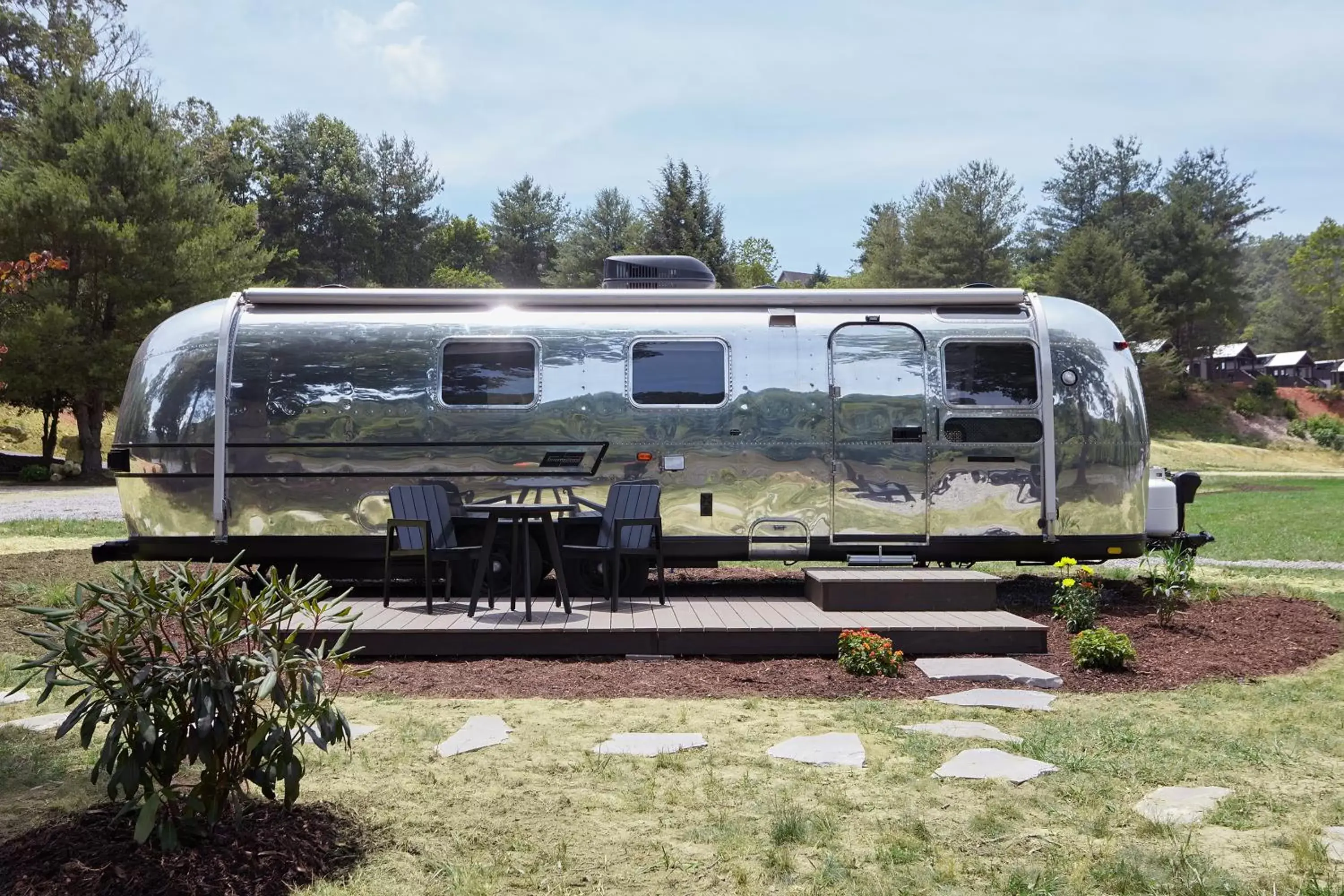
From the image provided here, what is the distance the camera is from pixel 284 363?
8.45m

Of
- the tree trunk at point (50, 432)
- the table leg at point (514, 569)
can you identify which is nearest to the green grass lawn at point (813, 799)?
the table leg at point (514, 569)

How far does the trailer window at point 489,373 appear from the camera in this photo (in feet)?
27.9

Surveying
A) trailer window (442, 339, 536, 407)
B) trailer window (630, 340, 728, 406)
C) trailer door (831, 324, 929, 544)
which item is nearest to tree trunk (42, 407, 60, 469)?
trailer window (442, 339, 536, 407)

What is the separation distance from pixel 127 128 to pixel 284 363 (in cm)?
2128

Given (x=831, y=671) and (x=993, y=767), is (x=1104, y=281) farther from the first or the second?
(x=993, y=767)

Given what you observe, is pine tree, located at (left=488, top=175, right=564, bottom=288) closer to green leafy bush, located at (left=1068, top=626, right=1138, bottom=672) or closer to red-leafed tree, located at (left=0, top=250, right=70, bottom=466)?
red-leafed tree, located at (left=0, top=250, right=70, bottom=466)

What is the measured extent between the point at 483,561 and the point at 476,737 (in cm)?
257

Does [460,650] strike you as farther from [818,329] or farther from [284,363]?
[818,329]

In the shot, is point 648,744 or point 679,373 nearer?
point 648,744

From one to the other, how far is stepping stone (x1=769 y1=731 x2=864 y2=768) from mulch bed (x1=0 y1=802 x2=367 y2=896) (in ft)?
6.10

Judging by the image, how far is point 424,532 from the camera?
748cm

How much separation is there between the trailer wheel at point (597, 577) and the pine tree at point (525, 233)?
204 ft

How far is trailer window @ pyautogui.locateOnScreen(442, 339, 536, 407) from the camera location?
27.9ft

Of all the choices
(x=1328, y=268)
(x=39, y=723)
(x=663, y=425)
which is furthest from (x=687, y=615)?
(x=1328, y=268)
